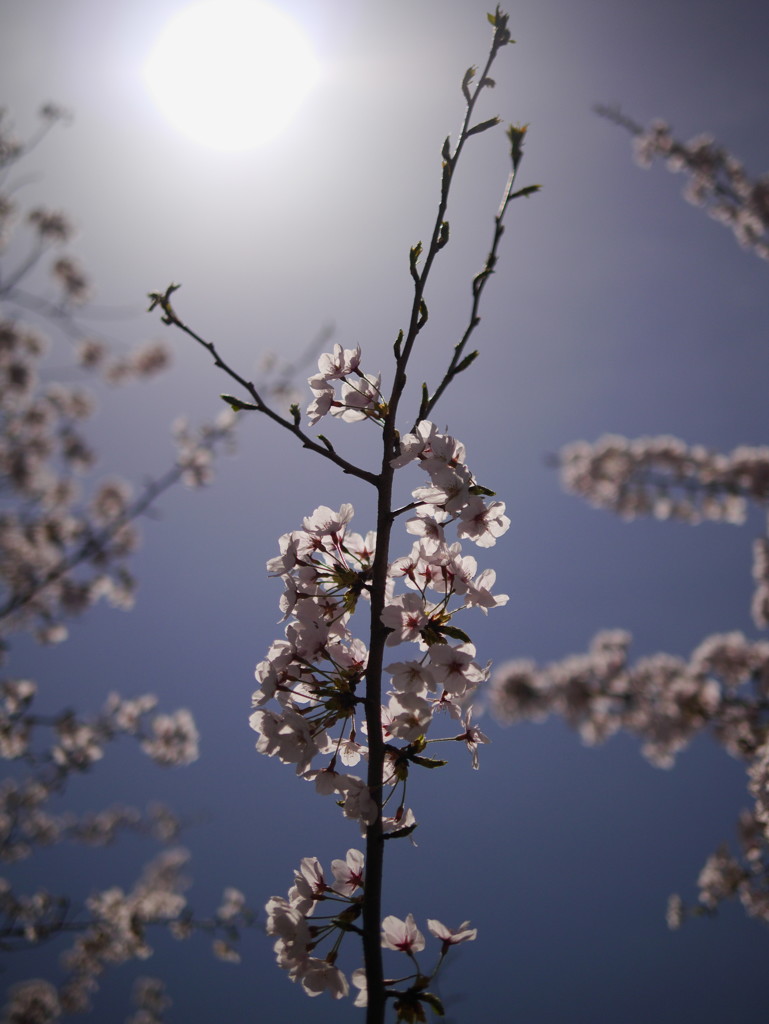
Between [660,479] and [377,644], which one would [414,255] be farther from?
[660,479]

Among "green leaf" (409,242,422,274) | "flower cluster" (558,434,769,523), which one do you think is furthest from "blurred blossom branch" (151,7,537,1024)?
"flower cluster" (558,434,769,523)

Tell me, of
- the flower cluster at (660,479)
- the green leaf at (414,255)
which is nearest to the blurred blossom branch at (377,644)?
the green leaf at (414,255)

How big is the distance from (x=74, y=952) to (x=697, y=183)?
15.3m

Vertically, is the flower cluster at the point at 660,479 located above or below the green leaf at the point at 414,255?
above

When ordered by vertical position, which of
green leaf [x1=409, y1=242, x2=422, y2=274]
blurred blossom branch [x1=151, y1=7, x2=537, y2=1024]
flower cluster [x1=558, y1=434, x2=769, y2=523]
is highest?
flower cluster [x1=558, y1=434, x2=769, y2=523]

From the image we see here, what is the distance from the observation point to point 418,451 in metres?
1.51

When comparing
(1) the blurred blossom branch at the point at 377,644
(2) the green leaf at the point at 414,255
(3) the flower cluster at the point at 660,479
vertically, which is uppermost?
(3) the flower cluster at the point at 660,479

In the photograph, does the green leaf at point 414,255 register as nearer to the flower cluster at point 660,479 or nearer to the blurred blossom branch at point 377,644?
the blurred blossom branch at point 377,644

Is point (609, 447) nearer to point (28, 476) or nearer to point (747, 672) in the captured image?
point (747, 672)

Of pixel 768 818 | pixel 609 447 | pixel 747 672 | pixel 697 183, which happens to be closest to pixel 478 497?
pixel 768 818

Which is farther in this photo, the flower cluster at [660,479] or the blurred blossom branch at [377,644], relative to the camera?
the flower cluster at [660,479]

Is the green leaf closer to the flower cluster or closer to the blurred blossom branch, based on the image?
the blurred blossom branch

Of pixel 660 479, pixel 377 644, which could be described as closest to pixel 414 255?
pixel 377 644

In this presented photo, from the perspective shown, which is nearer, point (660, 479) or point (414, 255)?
point (414, 255)
